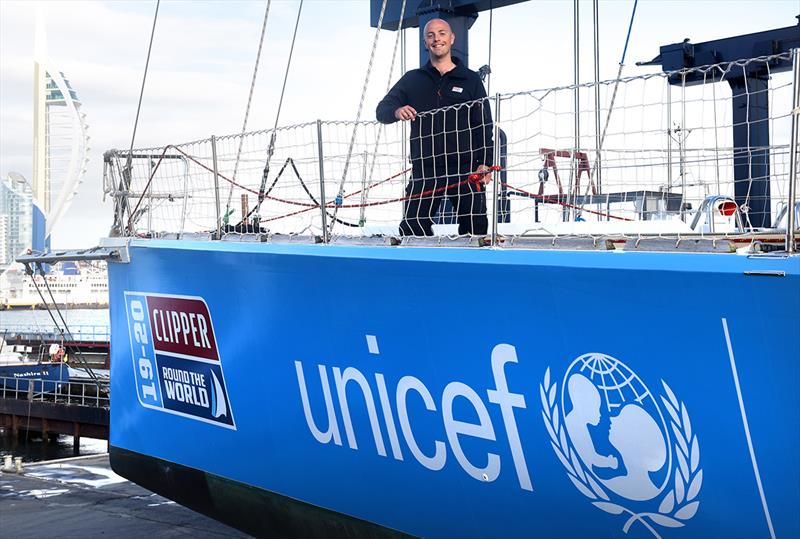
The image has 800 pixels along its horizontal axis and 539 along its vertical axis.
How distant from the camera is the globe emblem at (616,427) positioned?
3.49 meters

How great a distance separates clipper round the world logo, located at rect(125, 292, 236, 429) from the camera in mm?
5430

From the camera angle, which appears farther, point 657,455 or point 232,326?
point 232,326

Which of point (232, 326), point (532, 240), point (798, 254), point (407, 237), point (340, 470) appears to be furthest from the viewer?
point (232, 326)

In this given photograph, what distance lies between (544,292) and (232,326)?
2076mm

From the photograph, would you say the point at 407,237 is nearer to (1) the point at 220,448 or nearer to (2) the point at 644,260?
(2) the point at 644,260

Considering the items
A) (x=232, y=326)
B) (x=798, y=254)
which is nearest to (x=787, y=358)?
(x=798, y=254)

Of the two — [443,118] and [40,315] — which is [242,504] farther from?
[40,315]

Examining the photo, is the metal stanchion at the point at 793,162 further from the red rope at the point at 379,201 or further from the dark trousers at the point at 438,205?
the dark trousers at the point at 438,205

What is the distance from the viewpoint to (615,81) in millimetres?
3707

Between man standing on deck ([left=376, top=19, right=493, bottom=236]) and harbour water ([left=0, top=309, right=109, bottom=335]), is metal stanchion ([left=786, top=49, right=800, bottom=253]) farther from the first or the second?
harbour water ([left=0, top=309, right=109, bottom=335])

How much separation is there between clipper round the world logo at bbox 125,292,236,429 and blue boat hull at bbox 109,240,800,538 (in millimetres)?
15

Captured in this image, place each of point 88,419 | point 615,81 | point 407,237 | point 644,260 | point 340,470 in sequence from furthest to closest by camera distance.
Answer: point 88,419 → point 340,470 → point 407,237 → point 615,81 → point 644,260

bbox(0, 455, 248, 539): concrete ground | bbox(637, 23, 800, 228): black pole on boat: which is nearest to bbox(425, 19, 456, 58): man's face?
bbox(637, 23, 800, 228): black pole on boat

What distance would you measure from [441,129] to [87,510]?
4.71 m
